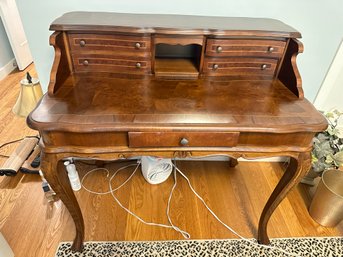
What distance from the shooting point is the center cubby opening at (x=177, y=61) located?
3.33 ft

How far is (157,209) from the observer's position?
143 cm

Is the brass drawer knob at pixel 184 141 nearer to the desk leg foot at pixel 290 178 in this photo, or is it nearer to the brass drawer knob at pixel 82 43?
the desk leg foot at pixel 290 178

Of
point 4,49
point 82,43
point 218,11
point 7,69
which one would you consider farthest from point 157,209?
point 4,49

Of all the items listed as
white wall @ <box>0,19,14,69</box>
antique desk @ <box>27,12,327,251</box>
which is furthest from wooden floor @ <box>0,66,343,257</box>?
white wall @ <box>0,19,14,69</box>

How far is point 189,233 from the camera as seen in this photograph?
131 centimetres

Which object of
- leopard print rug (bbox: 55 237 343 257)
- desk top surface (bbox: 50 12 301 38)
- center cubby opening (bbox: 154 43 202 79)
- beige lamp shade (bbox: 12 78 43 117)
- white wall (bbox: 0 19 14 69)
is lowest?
leopard print rug (bbox: 55 237 343 257)

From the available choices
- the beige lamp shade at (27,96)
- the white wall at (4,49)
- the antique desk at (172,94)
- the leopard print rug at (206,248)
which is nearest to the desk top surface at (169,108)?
the antique desk at (172,94)

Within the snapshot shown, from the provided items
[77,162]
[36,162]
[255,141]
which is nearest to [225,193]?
[255,141]

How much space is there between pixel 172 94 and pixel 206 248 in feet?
2.91

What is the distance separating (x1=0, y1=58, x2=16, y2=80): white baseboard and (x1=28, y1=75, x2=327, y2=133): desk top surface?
→ 2.46 metres

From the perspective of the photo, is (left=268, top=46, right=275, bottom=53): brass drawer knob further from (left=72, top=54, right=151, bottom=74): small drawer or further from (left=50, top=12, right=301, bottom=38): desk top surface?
(left=72, top=54, right=151, bottom=74): small drawer

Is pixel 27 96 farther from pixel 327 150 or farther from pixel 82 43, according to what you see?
pixel 327 150

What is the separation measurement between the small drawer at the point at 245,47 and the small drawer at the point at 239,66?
26 millimetres

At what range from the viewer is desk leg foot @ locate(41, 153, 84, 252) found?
817 millimetres
